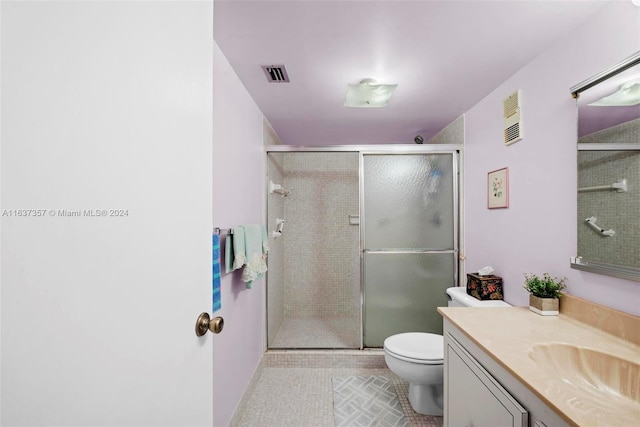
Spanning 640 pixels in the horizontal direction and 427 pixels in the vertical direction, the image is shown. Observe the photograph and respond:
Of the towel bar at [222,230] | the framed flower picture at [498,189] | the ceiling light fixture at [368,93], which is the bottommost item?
the towel bar at [222,230]

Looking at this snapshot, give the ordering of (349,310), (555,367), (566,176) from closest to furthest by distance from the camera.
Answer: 1. (555,367)
2. (566,176)
3. (349,310)

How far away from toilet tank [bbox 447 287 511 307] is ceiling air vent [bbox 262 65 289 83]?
189 centimetres

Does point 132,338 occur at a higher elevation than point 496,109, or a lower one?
lower

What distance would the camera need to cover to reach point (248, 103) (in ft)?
6.83

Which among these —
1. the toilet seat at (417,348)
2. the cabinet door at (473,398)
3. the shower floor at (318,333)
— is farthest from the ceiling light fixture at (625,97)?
the shower floor at (318,333)

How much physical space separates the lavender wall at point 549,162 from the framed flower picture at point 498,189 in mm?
44

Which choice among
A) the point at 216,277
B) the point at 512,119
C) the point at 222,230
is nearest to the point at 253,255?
the point at 222,230

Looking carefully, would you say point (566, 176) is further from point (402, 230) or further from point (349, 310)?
point (349, 310)

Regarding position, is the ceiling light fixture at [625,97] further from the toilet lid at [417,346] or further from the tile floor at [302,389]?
the tile floor at [302,389]

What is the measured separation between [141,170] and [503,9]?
155 cm

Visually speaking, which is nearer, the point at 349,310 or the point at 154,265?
the point at 154,265

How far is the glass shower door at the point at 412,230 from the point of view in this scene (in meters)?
2.56

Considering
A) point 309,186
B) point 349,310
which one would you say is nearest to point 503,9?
point 309,186

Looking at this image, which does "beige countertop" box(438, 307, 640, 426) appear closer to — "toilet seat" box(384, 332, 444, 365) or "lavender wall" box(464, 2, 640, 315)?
"lavender wall" box(464, 2, 640, 315)
